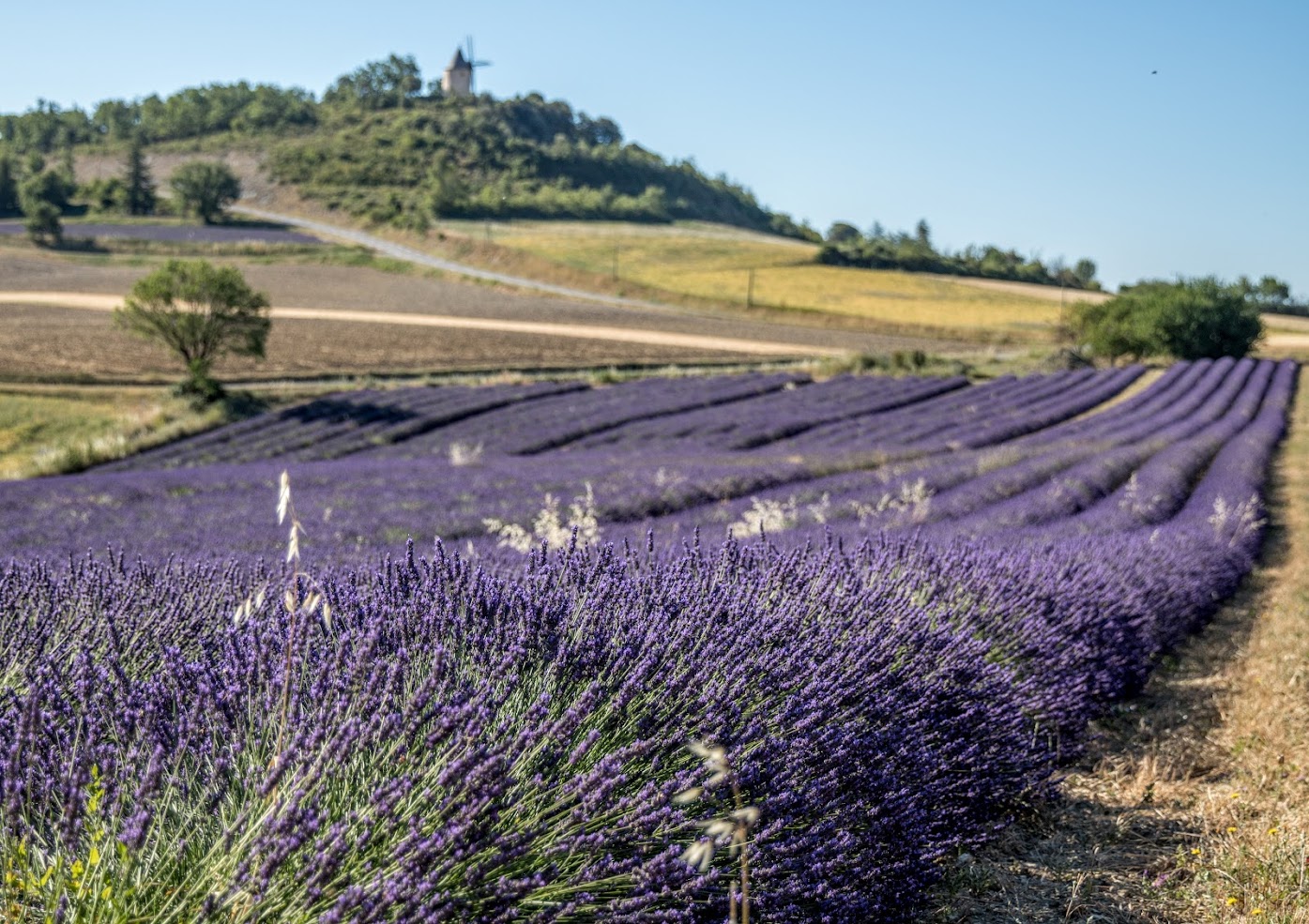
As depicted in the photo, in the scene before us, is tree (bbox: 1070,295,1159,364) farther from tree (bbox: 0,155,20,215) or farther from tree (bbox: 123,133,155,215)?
tree (bbox: 0,155,20,215)

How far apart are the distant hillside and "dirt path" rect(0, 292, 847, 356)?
108 feet

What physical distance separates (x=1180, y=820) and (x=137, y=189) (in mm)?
101776

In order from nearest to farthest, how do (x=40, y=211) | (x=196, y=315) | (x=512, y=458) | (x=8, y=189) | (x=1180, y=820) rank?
(x=1180, y=820) → (x=512, y=458) → (x=196, y=315) → (x=40, y=211) → (x=8, y=189)

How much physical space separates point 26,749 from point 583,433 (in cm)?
2468

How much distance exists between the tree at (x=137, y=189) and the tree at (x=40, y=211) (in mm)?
5984

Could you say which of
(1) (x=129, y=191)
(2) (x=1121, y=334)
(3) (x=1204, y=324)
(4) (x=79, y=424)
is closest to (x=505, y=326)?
(4) (x=79, y=424)

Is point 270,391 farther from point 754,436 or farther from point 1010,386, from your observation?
point 1010,386

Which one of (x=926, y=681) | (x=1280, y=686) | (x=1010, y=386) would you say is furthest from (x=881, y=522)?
(x=1010, y=386)

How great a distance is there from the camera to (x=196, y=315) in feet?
111

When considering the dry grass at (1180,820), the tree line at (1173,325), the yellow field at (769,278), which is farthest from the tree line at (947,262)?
the dry grass at (1180,820)

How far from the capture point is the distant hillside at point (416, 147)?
322 ft

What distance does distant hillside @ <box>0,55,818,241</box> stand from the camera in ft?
322

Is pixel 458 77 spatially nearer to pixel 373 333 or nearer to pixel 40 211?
pixel 40 211

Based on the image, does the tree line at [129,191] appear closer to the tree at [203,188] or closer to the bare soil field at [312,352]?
the tree at [203,188]
